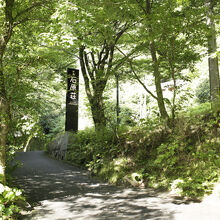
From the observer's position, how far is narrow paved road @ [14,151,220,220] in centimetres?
425

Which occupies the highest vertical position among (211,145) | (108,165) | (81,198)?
(211,145)

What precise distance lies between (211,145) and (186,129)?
1052 mm

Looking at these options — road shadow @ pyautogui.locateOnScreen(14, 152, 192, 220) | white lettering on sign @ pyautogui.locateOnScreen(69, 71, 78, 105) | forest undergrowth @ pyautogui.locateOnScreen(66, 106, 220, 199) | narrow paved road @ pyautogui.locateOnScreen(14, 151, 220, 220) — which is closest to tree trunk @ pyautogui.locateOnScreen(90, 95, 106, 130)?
forest undergrowth @ pyautogui.locateOnScreen(66, 106, 220, 199)

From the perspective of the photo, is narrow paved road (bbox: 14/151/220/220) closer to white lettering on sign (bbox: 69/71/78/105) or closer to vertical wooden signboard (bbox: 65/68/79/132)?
vertical wooden signboard (bbox: 65/68/79/132)

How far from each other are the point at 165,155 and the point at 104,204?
230cm

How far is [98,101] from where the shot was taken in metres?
9.53

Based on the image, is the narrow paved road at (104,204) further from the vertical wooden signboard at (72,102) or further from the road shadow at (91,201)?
the vertical wooden signboard at (72,102)

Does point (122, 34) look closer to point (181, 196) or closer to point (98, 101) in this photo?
point (98, 101)

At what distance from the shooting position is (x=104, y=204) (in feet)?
16.9

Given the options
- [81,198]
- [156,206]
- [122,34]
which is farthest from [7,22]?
[122,34]

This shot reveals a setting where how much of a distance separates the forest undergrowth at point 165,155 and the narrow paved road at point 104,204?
471 millimetres

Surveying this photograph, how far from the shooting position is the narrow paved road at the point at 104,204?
14.0 ft

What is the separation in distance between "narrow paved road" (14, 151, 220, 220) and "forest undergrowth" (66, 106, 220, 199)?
471mm

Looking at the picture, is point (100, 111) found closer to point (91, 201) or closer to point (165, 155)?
point (165, 155)
